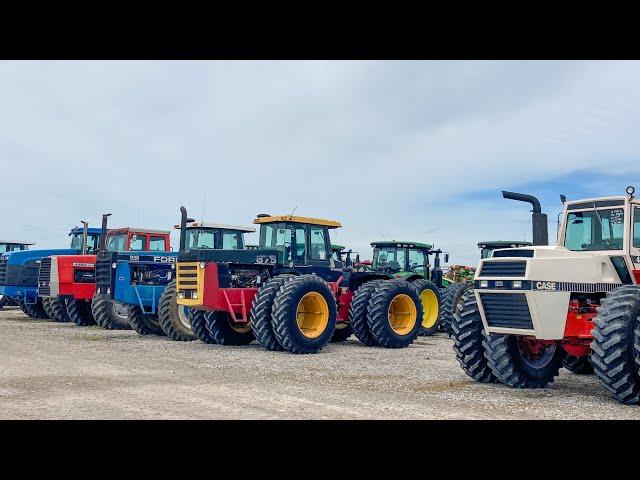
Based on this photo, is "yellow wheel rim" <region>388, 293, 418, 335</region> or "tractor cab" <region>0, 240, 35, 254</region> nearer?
"yellow wheel rim" <region>388, 293, 418, 335</region>

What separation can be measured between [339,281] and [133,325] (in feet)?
18.3

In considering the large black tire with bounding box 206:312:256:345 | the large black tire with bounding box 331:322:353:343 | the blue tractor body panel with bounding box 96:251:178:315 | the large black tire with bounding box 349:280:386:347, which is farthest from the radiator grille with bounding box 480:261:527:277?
the blue tractor body panel with bounding box 96:251:178:315

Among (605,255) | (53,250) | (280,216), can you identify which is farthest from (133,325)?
(605,255)

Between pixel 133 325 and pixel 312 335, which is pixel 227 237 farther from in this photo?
pixel 312 335

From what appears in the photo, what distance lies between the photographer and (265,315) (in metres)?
13.6

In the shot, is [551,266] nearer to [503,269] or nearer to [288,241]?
[503,269]

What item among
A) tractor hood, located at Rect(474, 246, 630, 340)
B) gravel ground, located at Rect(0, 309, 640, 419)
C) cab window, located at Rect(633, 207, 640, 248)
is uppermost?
cab window, located at Rect(633, 207, 640, 248)

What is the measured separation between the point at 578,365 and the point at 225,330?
24.1 ft

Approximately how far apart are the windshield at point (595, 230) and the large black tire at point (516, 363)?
146cm

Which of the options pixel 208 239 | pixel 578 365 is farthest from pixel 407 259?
pixel 578 365

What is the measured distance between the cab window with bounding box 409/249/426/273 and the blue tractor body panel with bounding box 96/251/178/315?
6.73 metres

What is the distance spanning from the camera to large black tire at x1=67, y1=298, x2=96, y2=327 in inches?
836

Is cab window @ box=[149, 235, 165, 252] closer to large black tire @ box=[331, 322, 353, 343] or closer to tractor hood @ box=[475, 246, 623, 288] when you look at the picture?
large black tire @ box=[331, 322, 353, 343]

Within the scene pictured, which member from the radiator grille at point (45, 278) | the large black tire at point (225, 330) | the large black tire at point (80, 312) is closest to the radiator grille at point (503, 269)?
the large black tire at point (225, 330)
